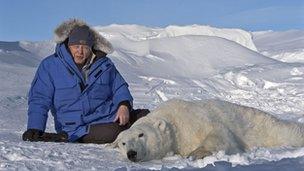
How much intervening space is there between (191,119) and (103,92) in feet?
3.76

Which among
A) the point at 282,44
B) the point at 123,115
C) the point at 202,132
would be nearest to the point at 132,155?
the point at 202,132

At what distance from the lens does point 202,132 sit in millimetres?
4523

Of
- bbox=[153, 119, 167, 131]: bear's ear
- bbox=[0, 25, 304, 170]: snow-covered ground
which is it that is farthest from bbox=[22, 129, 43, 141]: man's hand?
bbox=[153, 119, 167, 131]: bear's ear

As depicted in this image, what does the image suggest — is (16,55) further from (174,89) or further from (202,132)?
(202,132)

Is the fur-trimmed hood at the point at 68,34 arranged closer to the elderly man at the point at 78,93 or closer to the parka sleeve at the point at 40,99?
the elderly man at the point at 78,93

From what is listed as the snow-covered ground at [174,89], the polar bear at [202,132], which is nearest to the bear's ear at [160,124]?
the polar bear at [202,132]

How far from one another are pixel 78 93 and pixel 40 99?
353 mm

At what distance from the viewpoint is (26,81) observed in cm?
1494

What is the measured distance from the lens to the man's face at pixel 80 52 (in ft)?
17.2

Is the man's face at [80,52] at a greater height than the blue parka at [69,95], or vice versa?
the man's face at [80,52]

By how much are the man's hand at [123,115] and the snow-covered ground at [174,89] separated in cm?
56

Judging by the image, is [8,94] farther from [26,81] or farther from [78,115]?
[78,115]

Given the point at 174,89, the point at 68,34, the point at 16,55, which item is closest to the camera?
the point at 68,34

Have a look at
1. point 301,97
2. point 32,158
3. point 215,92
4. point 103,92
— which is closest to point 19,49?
point 215,92
